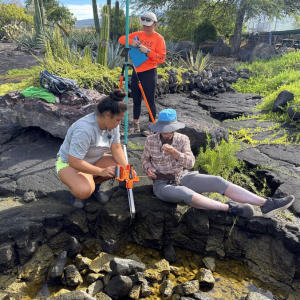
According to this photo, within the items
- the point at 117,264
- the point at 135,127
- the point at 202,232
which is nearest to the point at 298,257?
the point at 202,232

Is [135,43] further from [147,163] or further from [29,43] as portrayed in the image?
[29,43]

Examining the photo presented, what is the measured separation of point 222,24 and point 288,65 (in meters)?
8.17

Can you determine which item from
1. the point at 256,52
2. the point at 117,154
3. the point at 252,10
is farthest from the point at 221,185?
the point at 252,10

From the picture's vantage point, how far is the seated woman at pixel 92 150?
2.79 metres

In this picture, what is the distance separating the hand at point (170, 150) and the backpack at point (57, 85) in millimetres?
2239

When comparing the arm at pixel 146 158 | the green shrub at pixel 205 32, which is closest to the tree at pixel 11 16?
the green shrub at pixel 205 32

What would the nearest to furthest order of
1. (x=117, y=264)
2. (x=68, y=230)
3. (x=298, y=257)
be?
(x=117, y=264) < (x=298, y=257) < (x=68, y=230)

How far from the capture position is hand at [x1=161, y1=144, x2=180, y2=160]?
2893 mm

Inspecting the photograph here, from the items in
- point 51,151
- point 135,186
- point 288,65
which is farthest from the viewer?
point 288,65

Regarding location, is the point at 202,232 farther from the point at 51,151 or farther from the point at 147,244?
the point at 51,151

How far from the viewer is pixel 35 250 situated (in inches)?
111

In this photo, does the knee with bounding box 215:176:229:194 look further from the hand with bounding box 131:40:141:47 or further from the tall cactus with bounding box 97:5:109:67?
the tall cactus with bounding box 97:5:109:67

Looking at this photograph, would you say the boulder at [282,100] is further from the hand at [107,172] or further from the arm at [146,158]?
the hand at [107,172]

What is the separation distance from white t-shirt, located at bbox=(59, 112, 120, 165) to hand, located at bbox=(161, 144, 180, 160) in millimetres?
592
